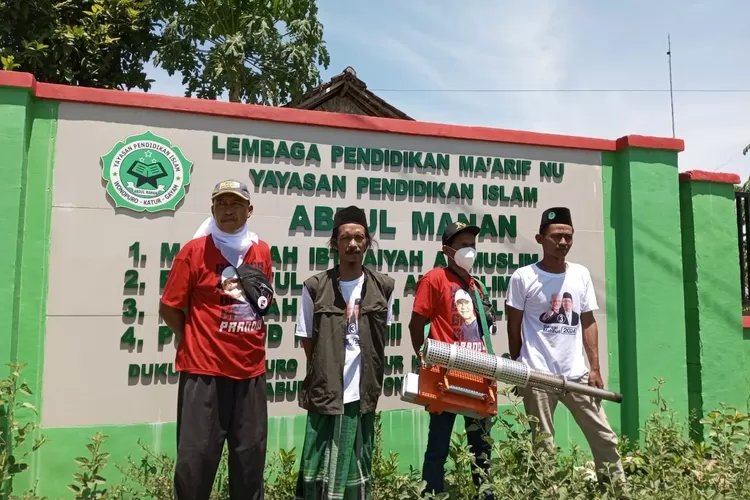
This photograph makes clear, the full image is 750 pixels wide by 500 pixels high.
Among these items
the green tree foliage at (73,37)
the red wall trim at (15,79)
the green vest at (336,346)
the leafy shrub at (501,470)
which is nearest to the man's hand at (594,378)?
the leafy shrub at (501,470)

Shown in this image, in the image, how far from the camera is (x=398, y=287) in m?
3.95

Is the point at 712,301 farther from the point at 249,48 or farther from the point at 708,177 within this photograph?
the point at 249,48

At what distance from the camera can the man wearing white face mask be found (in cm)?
298

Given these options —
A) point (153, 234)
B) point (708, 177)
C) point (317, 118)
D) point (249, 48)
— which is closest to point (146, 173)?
point (153, 234)

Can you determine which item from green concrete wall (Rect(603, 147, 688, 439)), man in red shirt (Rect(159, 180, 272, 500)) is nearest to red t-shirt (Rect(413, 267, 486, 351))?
man in red shirt (Rect(159, 180, 272, 500))

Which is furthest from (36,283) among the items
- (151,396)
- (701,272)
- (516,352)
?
(701,272)

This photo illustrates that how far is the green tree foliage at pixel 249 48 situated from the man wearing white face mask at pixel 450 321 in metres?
9.09

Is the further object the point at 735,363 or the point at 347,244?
the point at 735,363

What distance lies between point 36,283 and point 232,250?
1374 millimetres

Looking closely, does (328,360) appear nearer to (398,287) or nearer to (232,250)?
(232,250)

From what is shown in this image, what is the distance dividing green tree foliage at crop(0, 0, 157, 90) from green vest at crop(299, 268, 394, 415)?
6.22m

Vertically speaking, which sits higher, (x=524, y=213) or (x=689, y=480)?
(x=524, y=213)

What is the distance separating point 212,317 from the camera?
258 centimetres

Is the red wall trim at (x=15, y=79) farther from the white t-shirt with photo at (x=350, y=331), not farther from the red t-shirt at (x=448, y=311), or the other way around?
the red t-shirt at (x=448, y=311)
